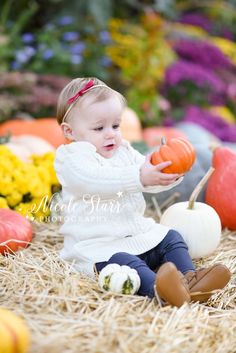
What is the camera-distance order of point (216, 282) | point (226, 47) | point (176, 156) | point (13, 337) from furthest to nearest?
point (226, 47), point (176, 156), point (216, 282), point (13, 337)

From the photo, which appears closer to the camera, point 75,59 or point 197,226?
point 197,226

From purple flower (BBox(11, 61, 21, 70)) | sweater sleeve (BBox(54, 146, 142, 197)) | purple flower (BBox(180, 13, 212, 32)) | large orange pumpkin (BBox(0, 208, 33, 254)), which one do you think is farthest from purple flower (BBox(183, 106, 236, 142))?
sweater sleeve (BBox(54, 146, 142, 197))

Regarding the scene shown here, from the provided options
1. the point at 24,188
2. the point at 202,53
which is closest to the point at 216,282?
the point at 24,188

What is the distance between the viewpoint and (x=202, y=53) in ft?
24.7

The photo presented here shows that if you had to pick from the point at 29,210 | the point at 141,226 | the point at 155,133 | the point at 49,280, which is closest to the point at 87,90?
the point at 141,226

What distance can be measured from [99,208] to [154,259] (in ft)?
1.13

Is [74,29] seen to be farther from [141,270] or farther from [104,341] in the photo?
[104,341]

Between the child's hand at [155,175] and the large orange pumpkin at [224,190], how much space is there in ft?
3.34

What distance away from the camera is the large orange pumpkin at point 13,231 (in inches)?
116

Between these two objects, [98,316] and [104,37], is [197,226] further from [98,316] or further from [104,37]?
[104,37]

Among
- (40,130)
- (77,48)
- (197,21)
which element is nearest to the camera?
(40,130)

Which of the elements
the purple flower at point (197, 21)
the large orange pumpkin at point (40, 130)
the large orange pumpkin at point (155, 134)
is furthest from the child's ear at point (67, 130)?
the purple flower at point (197, 21)

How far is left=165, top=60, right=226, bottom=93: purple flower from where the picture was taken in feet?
22.6

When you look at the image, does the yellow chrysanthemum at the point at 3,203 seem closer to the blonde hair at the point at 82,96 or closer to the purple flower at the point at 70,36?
the blonde hair at the point at 82,96
